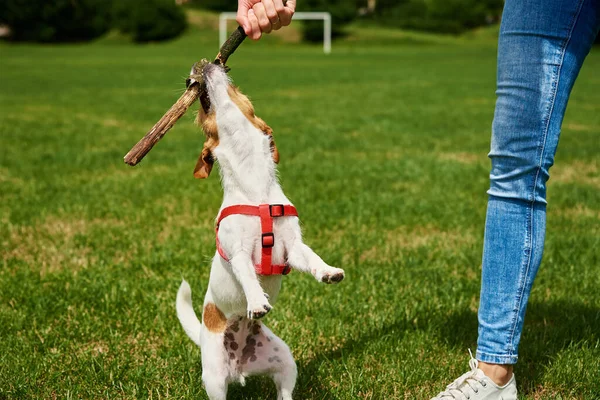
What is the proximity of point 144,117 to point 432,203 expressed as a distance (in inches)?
279

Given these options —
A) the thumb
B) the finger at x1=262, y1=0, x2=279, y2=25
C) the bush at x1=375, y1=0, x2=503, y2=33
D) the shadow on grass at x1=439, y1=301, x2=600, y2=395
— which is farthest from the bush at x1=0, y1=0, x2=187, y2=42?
the finger at x1=262, y1=0, x2=279, y2=25

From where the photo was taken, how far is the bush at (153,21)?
2271 inches

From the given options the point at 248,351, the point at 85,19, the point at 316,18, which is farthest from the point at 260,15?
the point at 85,19

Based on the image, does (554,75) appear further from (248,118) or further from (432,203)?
(432,203)

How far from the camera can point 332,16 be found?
5719 centimetres

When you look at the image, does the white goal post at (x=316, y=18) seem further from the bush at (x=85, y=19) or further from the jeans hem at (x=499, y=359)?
the jeans hem at (x=499, y=359)

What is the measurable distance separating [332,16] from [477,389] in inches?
2235

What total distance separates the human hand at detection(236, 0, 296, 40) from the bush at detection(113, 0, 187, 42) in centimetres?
5743

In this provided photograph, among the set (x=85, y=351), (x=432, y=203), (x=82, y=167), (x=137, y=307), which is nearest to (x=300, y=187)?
(x=432, y=203)

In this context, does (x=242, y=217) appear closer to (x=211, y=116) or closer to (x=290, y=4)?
(x=211, y=116)

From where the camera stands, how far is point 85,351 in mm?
3203

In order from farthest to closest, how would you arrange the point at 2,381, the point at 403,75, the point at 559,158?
the point at 403,75
the point at 559,158
the point at 2,381

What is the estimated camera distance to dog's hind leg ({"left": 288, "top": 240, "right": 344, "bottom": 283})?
2092 mm

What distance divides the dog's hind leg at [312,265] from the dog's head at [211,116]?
1.10 feet
